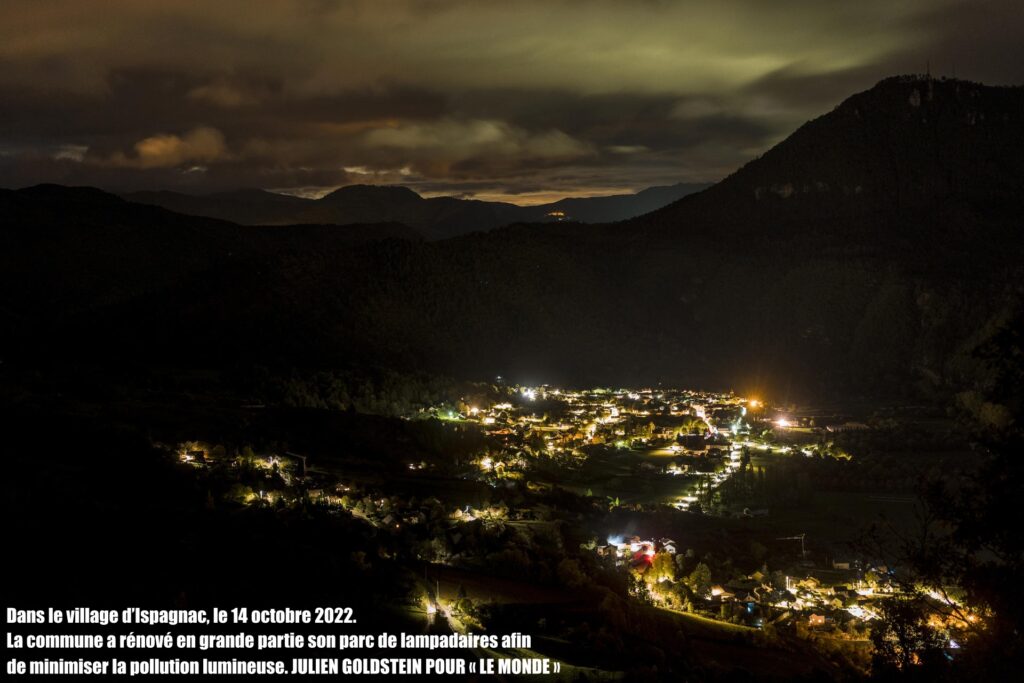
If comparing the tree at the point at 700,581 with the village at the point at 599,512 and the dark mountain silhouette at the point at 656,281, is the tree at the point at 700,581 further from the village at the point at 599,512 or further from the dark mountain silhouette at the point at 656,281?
the dark mountain silhouette at the point at 656,281

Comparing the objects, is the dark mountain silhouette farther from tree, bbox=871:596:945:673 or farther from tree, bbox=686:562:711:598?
tree, bbox=871:596:945:673

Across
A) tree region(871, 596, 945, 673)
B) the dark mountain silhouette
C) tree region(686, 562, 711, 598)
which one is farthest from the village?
the dark mountain silhouette

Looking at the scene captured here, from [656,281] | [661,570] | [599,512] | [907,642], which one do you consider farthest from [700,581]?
[656,281]

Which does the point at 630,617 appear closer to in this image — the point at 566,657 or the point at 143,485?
the point at 566,657

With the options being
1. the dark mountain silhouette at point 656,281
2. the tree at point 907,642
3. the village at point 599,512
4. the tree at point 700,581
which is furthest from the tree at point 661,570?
the dark mountain silhouette at point 656,281

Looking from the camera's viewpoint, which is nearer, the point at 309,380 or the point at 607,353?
the point at 309,380

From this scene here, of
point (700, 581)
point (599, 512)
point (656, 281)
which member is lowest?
point (599, 512)

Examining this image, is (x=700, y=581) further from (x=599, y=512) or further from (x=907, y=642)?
(x=907, y=642)

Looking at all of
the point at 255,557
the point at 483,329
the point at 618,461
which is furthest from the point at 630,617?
the point at 483,329
